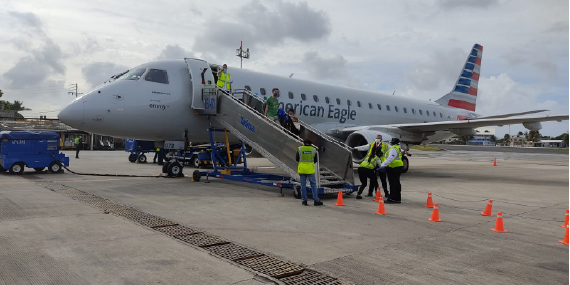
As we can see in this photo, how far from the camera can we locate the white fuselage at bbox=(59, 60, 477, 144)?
11281 millimetres

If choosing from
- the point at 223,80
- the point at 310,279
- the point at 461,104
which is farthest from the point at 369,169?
the point at 461,104

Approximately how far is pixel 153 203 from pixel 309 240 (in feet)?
13.5

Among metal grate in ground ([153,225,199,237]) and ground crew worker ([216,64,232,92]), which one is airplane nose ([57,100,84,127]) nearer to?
ground crew worker ([216,64,232,92])

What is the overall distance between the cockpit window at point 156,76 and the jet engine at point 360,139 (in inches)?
261

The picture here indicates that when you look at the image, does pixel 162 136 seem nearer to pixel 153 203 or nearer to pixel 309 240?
pixel 153 203

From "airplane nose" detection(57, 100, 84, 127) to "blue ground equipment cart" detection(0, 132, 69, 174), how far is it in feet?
13.8

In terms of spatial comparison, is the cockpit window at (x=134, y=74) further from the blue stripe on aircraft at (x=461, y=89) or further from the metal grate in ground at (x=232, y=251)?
the blue stripe on aircraft at (x=461, y=89)

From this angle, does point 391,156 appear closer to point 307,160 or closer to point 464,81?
point 307,160

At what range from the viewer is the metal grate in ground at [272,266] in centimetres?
438

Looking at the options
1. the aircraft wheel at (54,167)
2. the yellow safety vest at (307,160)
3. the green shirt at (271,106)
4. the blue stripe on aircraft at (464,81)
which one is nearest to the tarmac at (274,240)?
the yellow safety vest at (307,160)

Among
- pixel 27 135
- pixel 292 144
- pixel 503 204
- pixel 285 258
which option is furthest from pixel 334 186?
pixel 27 135

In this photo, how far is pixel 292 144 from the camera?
34.1ft

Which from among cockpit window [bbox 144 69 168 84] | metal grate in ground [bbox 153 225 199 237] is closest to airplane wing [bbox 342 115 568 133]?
cockpit window [bbox 144 69 168 84]

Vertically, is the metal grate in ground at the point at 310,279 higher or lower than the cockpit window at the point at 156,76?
lower
